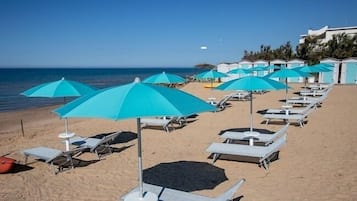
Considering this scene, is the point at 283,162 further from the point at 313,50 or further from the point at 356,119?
the point at 313,50

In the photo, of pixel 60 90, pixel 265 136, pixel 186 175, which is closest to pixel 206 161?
pixel 186 175

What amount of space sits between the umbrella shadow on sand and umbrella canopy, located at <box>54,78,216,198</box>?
2.49 meters

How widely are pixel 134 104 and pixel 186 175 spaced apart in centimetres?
342

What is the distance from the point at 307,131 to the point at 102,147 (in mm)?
6277

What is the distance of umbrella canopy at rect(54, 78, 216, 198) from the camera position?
2.72 m

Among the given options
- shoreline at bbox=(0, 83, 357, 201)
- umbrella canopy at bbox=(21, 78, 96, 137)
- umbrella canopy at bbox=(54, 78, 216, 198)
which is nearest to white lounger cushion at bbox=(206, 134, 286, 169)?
shoreline at bbox=(0, 83, 357, 201)

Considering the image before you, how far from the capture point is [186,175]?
5.82 m

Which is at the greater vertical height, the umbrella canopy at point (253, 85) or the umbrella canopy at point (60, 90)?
the umbrella canopy at point (253, 85)

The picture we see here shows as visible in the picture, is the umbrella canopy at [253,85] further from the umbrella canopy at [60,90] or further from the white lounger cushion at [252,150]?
the umbrella canopy at [60,90]

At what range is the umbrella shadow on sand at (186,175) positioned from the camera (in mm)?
5309

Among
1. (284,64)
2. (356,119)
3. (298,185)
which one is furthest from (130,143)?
(284,64)

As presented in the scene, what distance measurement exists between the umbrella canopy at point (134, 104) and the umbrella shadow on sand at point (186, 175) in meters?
2.49

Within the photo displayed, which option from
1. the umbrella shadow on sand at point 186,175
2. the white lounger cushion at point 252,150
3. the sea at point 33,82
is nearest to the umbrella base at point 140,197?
the umbrella shadow on sand at point 186,175

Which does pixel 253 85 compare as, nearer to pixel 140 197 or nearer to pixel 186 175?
pixel 186 175
